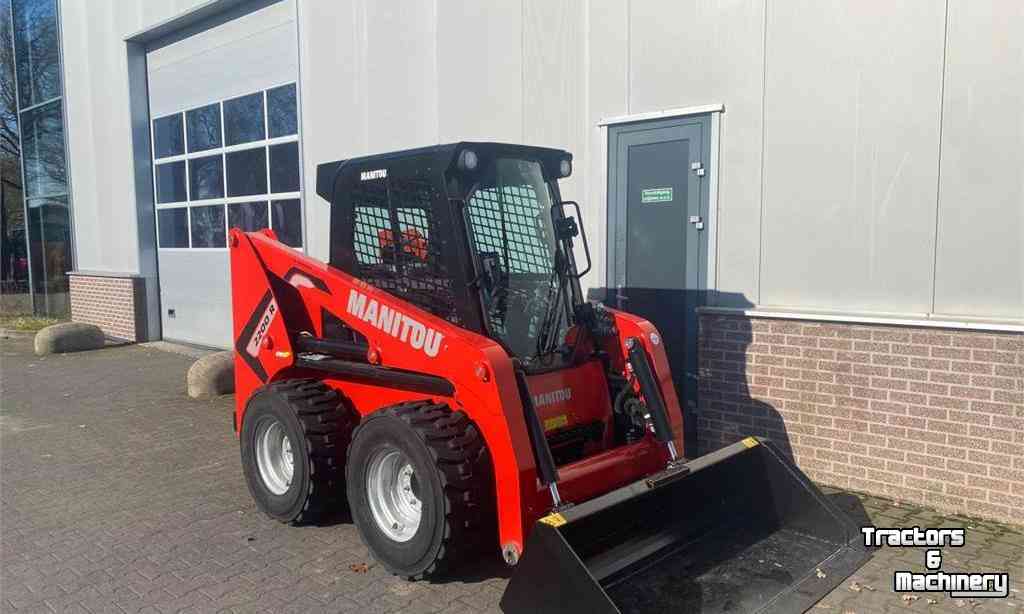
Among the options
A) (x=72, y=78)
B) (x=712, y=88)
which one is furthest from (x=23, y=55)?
(x=712, y=88)

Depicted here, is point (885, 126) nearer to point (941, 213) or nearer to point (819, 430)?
point (941, 213)

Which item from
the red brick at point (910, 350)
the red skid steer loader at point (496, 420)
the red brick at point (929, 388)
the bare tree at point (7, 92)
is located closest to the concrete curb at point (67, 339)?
the bare tree at point (7, 92)

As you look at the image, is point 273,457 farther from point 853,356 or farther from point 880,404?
point 880,404

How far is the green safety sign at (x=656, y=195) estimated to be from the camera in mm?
6648

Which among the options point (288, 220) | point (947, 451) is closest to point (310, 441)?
point (947, 451)

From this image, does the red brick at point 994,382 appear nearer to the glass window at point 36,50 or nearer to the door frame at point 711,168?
the door frame at point 711,168

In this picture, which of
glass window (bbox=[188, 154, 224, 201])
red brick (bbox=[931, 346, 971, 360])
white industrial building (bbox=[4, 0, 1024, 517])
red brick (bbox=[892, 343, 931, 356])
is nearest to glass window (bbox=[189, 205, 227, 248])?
glass window (bbox=[188, 154, 224, 201])

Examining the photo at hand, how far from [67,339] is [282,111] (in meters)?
5.50

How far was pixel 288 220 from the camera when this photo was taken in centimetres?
1127

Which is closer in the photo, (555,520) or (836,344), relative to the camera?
(555,520)

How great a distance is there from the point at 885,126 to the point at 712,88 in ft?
4.46

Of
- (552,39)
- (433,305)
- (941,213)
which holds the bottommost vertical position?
(433,305)

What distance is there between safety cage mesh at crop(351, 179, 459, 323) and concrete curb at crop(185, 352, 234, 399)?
491cm

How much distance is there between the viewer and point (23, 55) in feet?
54.4
